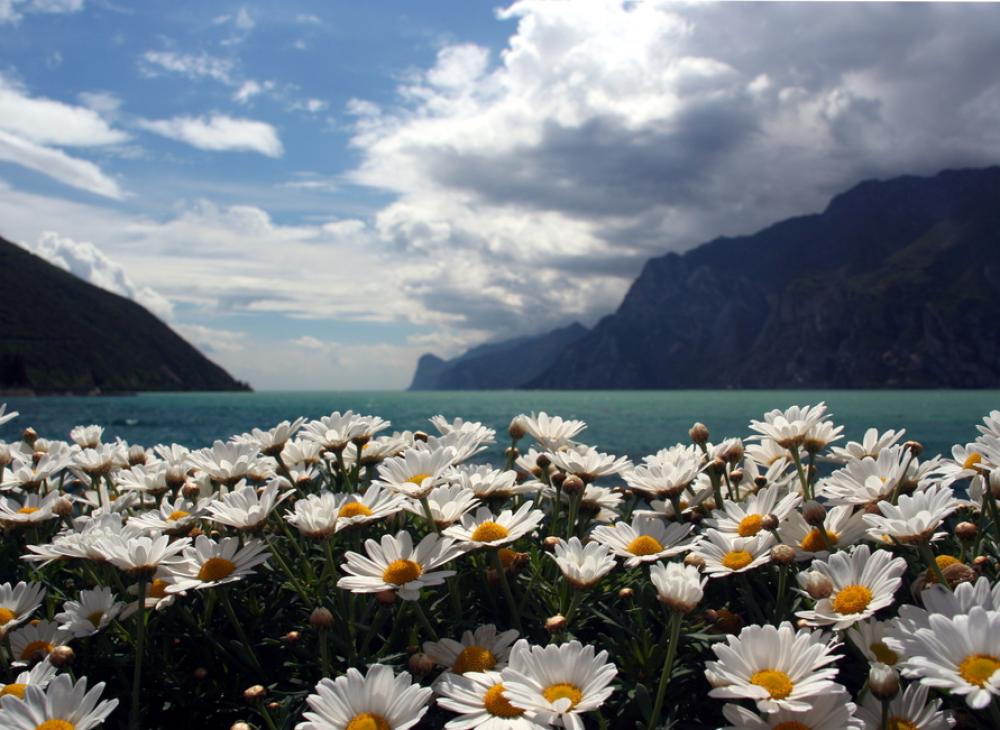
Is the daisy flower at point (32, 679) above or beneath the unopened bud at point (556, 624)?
beneath

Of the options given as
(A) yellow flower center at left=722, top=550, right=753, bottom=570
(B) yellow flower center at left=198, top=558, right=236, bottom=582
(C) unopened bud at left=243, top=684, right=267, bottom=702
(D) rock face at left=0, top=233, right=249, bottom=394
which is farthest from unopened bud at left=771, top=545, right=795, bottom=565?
(D) rock face at left=0, top=233, right=249, bottom=394

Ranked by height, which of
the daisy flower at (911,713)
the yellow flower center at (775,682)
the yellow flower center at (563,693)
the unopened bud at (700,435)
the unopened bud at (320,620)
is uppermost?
the unopened bud at (700,435)

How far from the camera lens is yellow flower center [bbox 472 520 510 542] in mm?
2387

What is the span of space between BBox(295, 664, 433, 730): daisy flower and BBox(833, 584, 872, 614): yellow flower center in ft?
3.92

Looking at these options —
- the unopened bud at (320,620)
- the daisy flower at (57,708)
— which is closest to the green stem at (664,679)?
the unopened bud at (320,620)

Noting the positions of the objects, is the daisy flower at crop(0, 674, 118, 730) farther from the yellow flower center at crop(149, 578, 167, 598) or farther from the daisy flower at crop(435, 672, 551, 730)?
the daisy flower at crop(435, 672, 551, 730)

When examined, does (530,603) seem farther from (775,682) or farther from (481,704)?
(775,682)

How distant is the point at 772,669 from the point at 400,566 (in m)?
1.14

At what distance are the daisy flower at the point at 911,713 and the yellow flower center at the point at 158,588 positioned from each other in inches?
90.8

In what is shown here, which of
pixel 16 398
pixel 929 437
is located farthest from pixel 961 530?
pixel 16 398

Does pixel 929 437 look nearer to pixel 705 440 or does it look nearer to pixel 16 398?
pixel 705 440

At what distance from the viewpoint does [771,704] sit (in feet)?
5.86

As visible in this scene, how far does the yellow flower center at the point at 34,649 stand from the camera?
263 cm

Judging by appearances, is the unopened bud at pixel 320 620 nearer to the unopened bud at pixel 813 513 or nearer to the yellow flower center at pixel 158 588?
the yellow flower center at pixel 158 588
